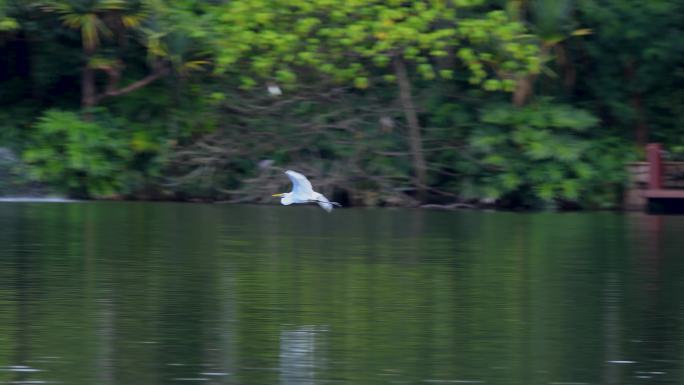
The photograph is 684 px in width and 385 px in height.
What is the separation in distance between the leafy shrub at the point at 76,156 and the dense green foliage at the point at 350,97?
41 millimetres

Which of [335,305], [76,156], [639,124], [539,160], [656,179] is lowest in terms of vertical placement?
[335,305]

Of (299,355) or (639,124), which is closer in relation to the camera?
(299,355)

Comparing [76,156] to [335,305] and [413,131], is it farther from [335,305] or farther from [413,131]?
[335,305]

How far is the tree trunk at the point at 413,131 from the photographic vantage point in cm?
2875

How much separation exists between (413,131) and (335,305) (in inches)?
646

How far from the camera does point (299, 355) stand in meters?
10.2

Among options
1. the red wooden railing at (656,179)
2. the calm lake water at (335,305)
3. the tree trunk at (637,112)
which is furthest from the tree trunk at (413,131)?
the calm lake water at (335,305)

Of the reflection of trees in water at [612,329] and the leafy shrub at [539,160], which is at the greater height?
the leafy shrub at [539,160]

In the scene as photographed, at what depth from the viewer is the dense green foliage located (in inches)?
1093

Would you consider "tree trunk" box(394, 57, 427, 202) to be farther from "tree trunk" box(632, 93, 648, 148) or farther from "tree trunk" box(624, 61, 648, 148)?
"tree trunk" box(632, 93, 648, 148)

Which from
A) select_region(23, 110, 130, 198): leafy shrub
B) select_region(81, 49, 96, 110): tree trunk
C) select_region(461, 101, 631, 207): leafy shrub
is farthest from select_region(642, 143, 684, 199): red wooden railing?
select_region(81, 49, 96, 110): tree trunk

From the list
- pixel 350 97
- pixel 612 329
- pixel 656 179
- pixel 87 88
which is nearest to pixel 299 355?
pixel 612 329

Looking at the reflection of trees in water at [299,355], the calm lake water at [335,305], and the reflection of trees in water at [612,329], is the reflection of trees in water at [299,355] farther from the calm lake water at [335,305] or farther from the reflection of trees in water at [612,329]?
the reflection of trees in water at [612,329]

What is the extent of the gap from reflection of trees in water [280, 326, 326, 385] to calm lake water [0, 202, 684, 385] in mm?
23
